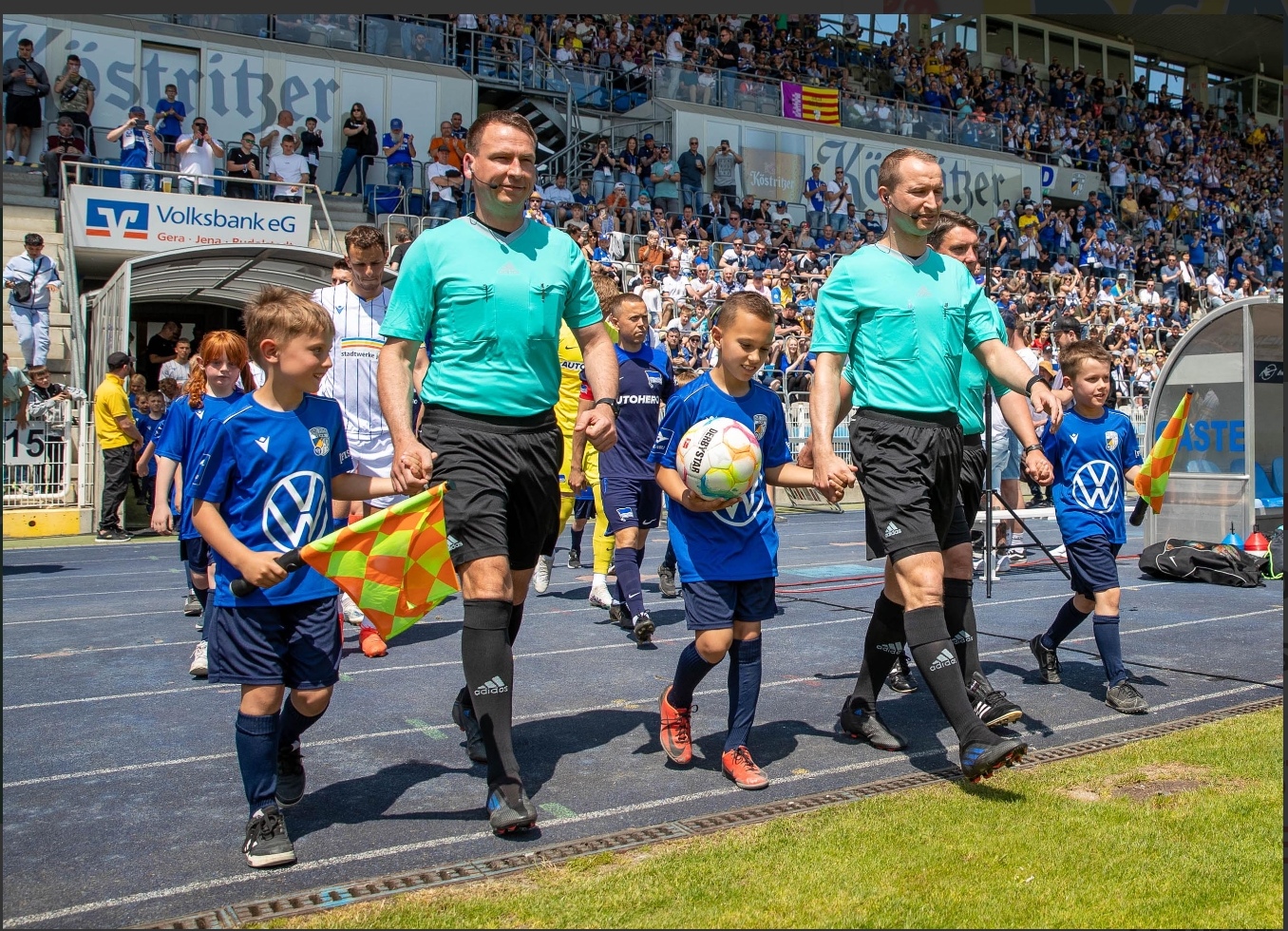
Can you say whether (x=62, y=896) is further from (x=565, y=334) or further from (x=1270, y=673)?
(x=1270, y=673)

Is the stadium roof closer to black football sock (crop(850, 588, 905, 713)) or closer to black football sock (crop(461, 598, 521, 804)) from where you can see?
black football sock (crop(850, 588, 905, 713))

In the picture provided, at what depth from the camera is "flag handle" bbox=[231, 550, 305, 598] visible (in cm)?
357

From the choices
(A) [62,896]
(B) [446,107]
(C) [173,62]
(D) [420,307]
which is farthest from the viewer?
(B) [446,107]

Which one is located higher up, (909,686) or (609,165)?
(609,165)

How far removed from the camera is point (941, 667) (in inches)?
168

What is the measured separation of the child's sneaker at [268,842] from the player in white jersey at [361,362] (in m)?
2.67

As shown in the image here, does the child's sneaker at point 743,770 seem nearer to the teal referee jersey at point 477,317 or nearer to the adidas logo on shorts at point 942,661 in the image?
the adidas logo on shorts at point 942,661

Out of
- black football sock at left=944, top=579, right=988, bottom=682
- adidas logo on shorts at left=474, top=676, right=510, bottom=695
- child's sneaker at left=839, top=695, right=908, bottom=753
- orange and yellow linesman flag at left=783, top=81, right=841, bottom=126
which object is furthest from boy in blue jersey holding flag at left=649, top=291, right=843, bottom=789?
orange and yellow linesman flag at left=783, top=81, right=841, bottom=126

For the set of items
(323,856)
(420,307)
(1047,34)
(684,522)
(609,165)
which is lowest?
(323,856)

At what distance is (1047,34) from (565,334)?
128 ft

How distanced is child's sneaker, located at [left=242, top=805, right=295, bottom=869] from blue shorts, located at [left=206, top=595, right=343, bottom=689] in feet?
1.39

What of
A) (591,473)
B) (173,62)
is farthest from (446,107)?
(591,473)

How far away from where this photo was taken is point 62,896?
3342 millimetres

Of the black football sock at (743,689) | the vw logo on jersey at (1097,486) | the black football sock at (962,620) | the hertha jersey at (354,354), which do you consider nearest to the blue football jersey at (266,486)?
the black football sock at (743,689)
